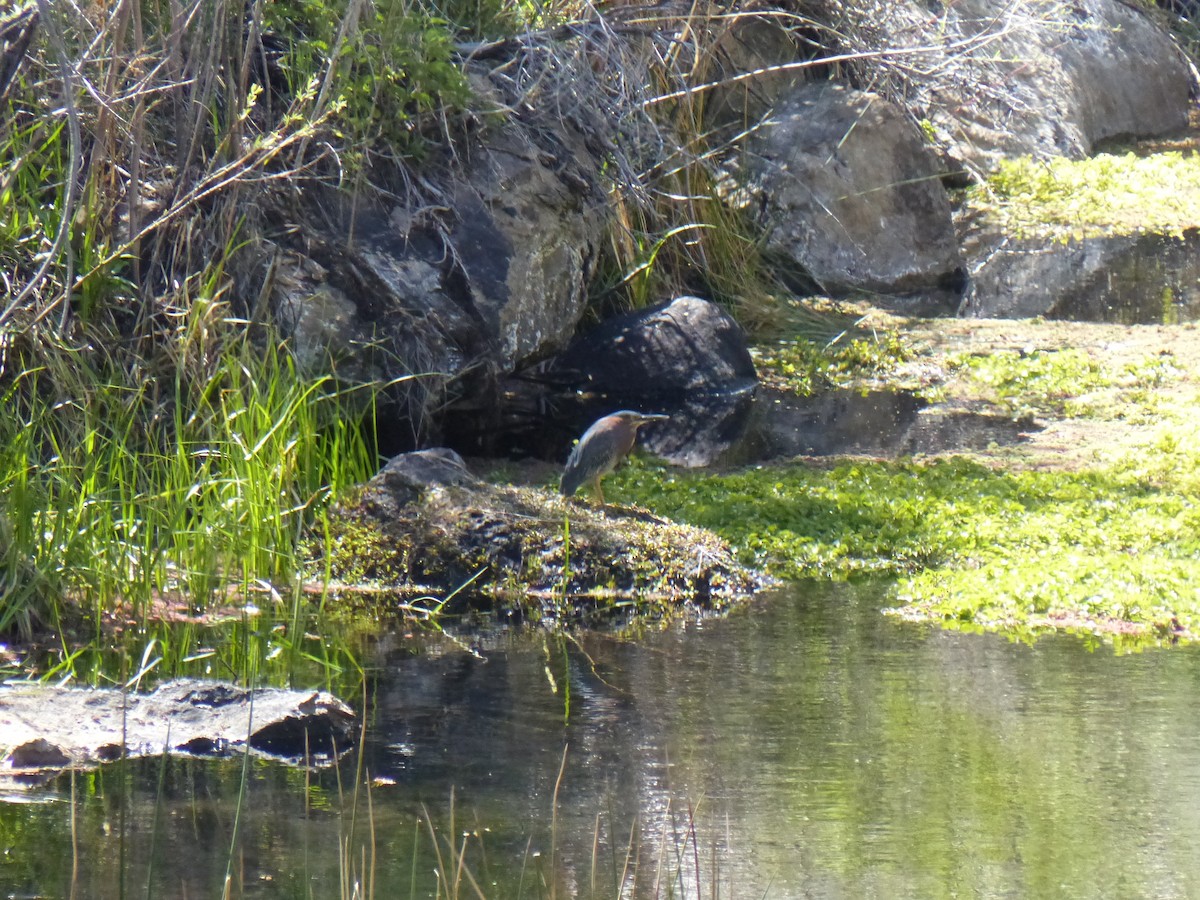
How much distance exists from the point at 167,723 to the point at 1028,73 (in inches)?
585

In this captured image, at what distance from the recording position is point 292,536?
6922 mm

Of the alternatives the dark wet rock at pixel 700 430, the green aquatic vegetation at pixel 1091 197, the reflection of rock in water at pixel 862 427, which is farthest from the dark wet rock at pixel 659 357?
the green aquatic vegetation at pixel 1091 197

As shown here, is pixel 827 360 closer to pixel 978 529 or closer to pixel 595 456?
pixel 595 456

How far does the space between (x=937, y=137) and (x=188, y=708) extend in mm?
12426

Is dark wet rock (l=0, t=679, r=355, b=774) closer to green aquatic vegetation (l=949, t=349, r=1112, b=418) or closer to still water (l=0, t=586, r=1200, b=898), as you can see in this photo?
still water (l=0, t=586, r=1200, b=898)

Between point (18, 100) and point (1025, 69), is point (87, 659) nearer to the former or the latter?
point (18, 100)

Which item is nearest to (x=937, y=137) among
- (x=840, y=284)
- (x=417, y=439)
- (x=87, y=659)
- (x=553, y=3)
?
(x=840, y=284)

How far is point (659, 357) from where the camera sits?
10445 millimetres

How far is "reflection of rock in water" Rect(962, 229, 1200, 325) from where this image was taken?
1287cm

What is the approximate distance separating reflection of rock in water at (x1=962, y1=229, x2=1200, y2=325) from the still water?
25.3 feet

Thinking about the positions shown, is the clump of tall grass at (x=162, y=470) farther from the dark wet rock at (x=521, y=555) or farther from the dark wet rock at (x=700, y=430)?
the dark wet rock at (x=700, y=430)

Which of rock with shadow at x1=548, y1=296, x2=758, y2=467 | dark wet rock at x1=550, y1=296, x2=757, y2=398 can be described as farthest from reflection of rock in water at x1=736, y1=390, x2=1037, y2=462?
dark wet rock at x1=550, y1=296, x2=757, y2=398

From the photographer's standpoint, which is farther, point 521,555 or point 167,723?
point 521,555

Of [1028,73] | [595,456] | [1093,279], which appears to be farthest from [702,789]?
[1028,73]
